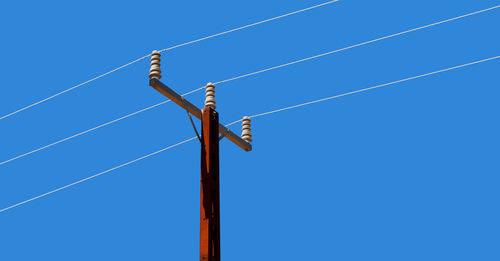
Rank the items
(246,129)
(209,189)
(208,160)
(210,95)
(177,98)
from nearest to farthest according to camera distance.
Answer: (209,189) < (208,160) < (177,98) < (210,95) < (246,129)

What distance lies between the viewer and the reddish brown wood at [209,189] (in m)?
11.2

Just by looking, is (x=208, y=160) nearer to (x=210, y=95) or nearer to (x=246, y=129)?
(x=210, y=95)

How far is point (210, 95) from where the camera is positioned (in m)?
12.6

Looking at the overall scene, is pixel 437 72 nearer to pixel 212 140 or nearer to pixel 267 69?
pixel 267 69

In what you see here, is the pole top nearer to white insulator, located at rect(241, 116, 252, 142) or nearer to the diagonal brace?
the diagonal brace

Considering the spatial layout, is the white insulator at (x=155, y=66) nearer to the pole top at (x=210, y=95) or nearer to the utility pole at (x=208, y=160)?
the utility pole at (x=208, y=160)

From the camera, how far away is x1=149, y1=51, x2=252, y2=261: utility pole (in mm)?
11289

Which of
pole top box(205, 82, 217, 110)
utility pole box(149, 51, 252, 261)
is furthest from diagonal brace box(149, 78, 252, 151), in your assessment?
pole top box(205, 82, 217, 110)

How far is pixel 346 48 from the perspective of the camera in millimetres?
13242

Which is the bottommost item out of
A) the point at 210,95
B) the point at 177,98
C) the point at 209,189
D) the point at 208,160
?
the point at 209,189

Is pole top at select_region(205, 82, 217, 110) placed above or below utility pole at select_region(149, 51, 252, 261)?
above

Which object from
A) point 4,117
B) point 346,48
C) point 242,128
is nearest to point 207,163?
point 242,128

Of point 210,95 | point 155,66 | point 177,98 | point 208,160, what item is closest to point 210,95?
point 210,95

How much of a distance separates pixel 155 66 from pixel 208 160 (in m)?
1.57
